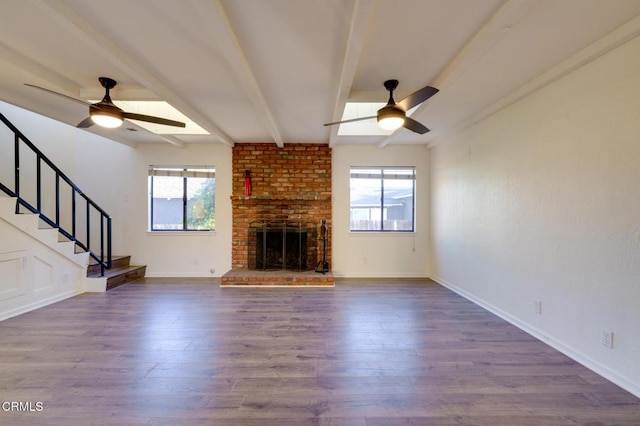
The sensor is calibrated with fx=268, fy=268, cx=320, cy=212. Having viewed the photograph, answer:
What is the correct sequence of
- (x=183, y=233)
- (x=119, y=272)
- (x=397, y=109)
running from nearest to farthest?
(x=397, y=109), (x=119, y=272), (x=183, y=233)

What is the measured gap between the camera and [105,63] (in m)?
2.53

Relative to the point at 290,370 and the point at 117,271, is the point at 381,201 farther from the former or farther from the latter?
the point at 117,271

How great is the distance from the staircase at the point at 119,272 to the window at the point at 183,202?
0.77m

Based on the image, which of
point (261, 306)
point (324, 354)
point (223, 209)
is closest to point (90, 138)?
point (223, 209)

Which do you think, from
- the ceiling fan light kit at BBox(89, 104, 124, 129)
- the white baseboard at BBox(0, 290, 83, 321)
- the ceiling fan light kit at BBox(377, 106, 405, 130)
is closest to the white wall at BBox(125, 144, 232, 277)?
the white baseboard at BBox(0, 290, 83, 321)

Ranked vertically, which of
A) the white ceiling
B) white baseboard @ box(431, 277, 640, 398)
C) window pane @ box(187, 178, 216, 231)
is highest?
the white ceiling

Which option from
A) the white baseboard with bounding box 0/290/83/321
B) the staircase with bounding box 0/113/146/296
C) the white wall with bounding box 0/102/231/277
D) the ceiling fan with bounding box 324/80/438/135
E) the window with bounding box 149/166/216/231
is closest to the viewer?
the ceiling fan with bounding box 324/80/438/135

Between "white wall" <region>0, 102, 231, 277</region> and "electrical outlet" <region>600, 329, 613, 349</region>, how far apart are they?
513 cm

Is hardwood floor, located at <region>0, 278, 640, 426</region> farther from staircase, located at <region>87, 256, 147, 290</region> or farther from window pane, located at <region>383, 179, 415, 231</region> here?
window pane, located at <region>383, 179, 415, 231</region>

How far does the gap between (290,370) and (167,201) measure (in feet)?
14.9

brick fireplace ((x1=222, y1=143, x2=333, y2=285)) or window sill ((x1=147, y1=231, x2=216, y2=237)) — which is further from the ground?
brick fireplace ((x1=222, y1=143, x2=333, y2=285))

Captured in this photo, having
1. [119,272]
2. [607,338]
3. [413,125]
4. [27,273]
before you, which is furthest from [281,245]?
[607,338]

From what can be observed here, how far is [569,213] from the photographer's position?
2428 millimetres

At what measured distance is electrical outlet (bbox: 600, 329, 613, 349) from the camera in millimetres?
2074
